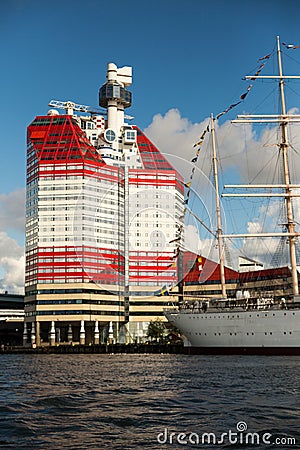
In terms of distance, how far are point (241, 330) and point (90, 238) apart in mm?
83970

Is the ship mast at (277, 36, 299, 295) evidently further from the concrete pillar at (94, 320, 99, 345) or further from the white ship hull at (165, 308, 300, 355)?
the concrete pillar at (94, 320, 99, 345)

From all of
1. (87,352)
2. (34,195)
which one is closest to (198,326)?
(87,352)

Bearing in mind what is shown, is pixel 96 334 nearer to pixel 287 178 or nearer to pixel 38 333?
pixel 38 333

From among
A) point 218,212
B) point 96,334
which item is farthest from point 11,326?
point 218,212

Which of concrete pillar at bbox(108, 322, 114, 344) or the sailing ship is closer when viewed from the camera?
the sailing ship

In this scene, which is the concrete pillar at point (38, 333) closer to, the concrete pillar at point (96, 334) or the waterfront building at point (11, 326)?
the concrete pillar at point (96, 334)

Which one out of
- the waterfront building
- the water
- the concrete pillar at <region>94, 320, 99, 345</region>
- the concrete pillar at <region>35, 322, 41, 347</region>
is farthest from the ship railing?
the waterfront building

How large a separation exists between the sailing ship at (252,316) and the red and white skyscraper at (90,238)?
213 ft

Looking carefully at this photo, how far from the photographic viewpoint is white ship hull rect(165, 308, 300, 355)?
270 feet

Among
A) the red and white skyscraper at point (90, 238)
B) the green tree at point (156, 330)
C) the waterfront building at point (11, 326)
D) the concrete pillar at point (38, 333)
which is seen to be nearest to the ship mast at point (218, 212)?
the green tree at point (156, 330)

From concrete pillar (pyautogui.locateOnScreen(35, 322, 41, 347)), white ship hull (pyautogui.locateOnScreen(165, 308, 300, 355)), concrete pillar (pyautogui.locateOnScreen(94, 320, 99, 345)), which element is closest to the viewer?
white ship hull (pyautogui.locateOnScreen(165, 308, 300, 355))

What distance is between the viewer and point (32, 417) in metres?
27.2

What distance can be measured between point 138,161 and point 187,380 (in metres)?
146

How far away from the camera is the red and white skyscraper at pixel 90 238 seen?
163 m
